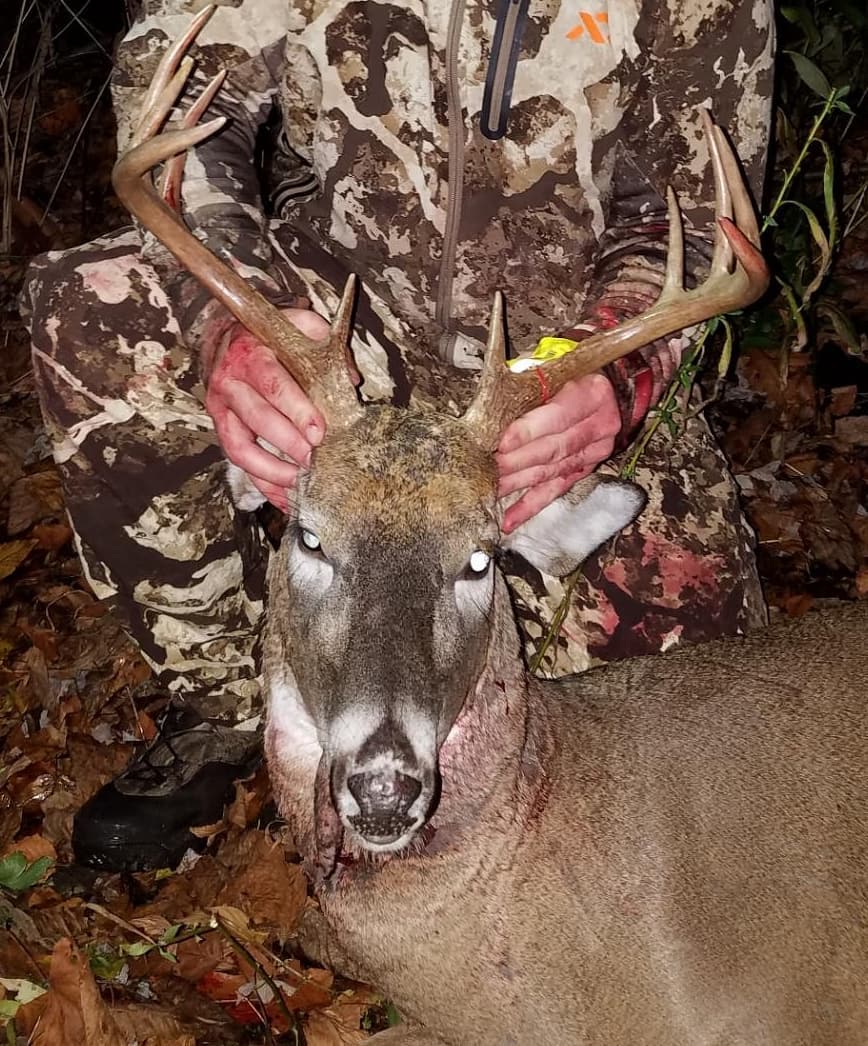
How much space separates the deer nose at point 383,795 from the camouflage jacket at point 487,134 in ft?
4.07

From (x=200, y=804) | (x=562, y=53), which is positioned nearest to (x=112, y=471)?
(x=200, y=804)

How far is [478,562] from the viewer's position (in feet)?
8.45

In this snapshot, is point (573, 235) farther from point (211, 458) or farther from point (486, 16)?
point (211, 458)

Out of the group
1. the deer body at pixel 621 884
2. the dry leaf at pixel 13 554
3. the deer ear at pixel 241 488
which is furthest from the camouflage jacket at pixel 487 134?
the dry leaf at pixel 13 554

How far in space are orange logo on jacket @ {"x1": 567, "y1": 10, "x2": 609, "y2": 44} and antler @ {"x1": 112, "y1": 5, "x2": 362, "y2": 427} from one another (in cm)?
107

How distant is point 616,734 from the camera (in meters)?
2.91

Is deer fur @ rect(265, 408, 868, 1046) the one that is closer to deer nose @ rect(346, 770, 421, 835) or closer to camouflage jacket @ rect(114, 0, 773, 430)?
deer nose @ rect(346, 770, 421, 835)

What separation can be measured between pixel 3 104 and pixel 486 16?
442 cm

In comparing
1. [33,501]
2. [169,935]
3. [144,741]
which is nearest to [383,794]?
[169,935]

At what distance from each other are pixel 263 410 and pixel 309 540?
0.32m

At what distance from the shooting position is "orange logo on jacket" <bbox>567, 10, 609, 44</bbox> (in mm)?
3127

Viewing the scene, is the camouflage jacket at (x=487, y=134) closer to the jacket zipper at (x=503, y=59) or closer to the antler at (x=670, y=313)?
the jacket zipper at (x=503, y=59)

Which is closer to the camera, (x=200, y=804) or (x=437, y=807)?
(x=437, y=807)

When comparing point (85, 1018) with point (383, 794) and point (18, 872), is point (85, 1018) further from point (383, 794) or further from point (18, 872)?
point (383, 794)
